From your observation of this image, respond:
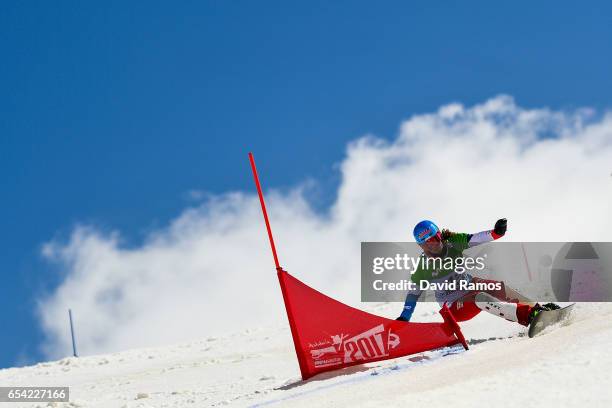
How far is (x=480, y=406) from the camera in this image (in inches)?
190

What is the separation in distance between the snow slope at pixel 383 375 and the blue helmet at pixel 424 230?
4.19 feet

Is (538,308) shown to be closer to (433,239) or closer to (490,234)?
(490,234)

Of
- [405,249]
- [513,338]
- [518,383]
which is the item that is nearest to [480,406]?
[518,383]

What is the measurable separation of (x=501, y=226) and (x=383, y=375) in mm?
2119

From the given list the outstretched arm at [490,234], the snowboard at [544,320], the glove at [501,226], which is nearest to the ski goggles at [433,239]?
the outstretched arm at [490,234]

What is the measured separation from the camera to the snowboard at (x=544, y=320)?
7.87m

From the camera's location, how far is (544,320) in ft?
26.0

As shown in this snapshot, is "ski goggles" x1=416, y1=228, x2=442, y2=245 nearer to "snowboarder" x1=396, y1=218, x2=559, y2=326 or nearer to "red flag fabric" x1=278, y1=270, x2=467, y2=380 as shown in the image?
"snowboarder" x1=396, y1=218, x2=559, y2=326

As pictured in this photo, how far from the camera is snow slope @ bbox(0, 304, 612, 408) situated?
5.02m

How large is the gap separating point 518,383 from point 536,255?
16.4ft

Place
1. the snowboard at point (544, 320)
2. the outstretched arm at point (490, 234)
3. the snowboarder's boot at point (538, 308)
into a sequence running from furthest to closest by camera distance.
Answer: the outstretched arm at point (490, 234)
the snowboarder's boot at point (538, 308)
the snowboard at point (544, 320)

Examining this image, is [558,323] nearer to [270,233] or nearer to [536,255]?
[536,255]

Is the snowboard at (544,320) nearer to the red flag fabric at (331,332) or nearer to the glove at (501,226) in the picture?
the red flag fabric at (331,332)

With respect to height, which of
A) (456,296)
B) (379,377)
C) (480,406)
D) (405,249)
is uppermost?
(405,249)
